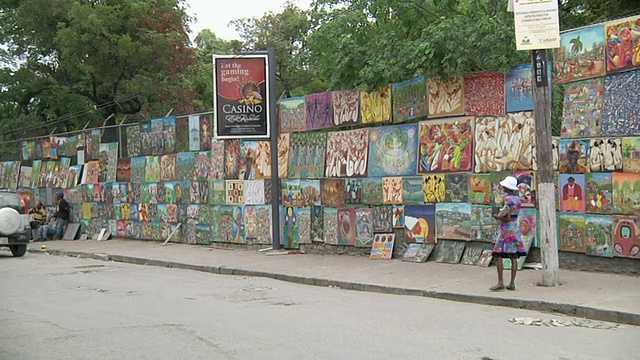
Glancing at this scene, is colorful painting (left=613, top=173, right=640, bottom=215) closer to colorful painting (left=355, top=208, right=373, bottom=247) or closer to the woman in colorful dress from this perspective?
the woman in colorful dress

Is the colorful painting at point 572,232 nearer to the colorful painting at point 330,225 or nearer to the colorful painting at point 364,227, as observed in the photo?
the colorful painting at point 364,227

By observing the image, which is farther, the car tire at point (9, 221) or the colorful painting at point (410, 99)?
the car tire at point (9, 221)

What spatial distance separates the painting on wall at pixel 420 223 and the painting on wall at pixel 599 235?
3275mm

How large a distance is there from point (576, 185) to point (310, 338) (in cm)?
605

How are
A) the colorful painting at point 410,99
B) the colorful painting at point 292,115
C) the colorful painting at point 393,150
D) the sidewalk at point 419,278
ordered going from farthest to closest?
the colorful painting at point 292,115, the colorful painting at point 393,150, the colorful painting at point 410,99, the sidewalk at point 419,278

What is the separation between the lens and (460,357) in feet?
23.0

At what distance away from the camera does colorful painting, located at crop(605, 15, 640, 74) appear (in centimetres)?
1121

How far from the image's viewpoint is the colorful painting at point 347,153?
51.6 feet

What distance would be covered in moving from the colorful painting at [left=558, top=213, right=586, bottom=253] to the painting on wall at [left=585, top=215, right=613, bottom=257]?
0.30ft

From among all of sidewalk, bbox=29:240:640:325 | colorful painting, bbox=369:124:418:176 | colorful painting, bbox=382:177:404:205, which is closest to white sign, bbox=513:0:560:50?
sidewalk, bbox=29:240:640:325

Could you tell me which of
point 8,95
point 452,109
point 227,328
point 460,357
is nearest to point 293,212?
point 452,109

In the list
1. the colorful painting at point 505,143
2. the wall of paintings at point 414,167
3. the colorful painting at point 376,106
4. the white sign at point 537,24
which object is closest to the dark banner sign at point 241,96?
the wall of paintings at point 414,167

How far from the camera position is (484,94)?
13.3 metres

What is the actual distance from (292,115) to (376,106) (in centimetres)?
275
